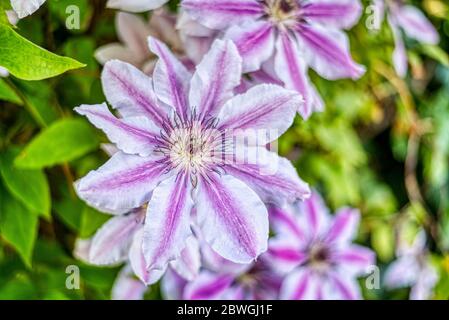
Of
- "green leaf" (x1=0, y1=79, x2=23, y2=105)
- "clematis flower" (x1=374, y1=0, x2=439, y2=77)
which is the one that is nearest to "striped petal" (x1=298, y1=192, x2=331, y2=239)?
"clematis flower" (x1=374, y1=0, x2=439, y2=77)

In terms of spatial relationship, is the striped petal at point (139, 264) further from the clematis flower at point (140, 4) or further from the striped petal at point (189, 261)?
the clematis flower at point (140, 4)

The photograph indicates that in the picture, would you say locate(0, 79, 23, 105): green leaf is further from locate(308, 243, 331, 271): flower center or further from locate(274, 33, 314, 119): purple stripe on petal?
locate(308, 243, 331, 271): flower center

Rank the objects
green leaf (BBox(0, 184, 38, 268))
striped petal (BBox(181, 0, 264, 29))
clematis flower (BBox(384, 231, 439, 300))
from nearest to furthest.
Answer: striped petal (BBox(181, 0, 264, 29)) < green leaf (BBox(0, 184, 38, 268)) < clematis flower (BBox(384, 231, 439, 300))

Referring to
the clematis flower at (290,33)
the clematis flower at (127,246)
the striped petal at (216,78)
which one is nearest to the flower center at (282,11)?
the clematis flower at (290,33)

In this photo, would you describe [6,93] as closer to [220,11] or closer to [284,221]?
[220,11]

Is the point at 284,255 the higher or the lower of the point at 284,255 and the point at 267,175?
the lower

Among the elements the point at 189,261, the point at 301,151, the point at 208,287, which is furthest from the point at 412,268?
the point at 189,261
